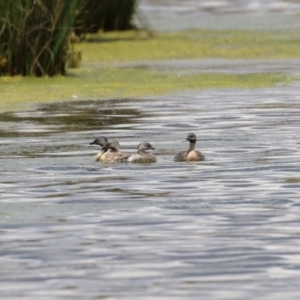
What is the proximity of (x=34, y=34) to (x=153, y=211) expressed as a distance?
12.4m

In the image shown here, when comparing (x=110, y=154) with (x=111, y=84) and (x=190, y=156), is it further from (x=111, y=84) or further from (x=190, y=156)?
(x=111, y=84)

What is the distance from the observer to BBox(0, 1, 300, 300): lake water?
755cm

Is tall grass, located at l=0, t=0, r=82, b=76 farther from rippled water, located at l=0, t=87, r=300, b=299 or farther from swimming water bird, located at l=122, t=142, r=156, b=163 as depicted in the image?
swimming water bird, located at l=122, t=142, r=156, b=163

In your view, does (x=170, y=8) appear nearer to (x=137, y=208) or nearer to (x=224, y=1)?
(x=224, y=1)

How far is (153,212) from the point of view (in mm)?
9719

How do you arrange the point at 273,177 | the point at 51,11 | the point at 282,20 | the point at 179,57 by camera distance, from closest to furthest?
the point at 273,177
the point at 51,11
the point at 179,57
the point at 282,20

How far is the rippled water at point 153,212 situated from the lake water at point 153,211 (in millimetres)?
11

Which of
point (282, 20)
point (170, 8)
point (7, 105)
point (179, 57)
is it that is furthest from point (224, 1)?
point (7, 105)

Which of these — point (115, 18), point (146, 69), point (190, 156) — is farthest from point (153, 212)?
point (115, 18)

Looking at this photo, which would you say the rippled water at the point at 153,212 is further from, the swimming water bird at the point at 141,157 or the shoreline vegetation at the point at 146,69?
the shoreline vegetation at the point at 146,69

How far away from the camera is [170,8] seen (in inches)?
1719

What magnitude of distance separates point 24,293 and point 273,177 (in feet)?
14.6

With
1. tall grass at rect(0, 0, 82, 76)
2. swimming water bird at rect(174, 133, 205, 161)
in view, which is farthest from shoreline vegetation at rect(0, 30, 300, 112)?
swimming water bird at rect(174, 133, 205, 161)

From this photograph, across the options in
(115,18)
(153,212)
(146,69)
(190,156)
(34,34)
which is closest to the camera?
(153,212)
